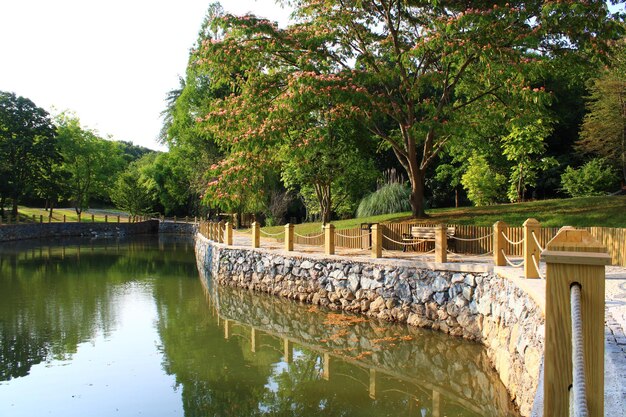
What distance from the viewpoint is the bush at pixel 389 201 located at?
72.3ft

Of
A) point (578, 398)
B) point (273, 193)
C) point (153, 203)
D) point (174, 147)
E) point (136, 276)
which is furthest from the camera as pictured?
point (153, 203)

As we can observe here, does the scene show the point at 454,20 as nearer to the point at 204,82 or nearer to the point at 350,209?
the point at 350,209

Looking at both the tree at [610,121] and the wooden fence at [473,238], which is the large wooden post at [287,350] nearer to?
the wooden fence at [473,238]

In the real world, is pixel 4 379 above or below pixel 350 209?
below

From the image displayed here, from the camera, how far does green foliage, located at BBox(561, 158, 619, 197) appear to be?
23891 mm

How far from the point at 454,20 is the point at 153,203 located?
51.2 meters

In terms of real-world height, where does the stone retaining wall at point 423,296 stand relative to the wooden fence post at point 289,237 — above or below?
below

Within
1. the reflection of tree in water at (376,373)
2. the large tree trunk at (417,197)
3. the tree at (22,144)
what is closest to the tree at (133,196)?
the tree at (22,144)

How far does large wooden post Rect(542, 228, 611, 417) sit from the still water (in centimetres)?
451

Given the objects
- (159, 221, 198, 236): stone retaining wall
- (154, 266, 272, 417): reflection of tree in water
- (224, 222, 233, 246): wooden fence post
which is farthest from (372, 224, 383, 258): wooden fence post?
(159, 221, 198, 236): stone retaining wall

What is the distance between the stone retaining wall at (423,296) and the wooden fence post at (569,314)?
10.5 ft

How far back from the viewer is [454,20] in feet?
41.2

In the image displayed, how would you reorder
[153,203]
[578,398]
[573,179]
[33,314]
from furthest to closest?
[153,203] → [573,179] → [33,314] → [578,398]

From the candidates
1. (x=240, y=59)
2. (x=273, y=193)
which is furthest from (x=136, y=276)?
(x=273, y=193)
